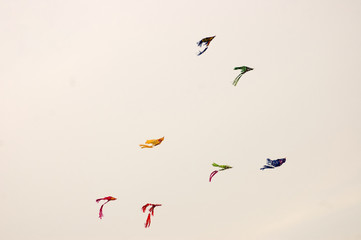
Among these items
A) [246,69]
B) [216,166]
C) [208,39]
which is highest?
[208,39]

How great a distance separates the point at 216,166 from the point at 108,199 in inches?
589

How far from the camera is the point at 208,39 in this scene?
149 ft

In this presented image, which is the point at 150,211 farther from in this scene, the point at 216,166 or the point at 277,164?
the point at 277,164

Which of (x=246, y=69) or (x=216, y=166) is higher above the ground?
(x=246, y=69)

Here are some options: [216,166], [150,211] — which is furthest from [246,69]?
[150,211]

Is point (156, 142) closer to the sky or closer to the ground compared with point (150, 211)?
closer to the sky

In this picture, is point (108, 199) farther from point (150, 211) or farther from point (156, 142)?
point (156, 142)

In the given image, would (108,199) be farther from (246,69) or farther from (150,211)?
(246,69)

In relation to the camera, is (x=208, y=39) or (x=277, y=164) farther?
(x=277, y=164)

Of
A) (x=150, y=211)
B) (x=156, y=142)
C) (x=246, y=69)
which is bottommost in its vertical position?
(x=150, y=211)

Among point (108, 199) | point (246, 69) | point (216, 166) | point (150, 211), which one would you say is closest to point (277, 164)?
point (216, 166)

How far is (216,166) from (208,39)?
1547cm

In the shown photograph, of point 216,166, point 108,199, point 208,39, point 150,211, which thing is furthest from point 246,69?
point 108,199

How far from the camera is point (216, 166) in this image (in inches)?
1758
